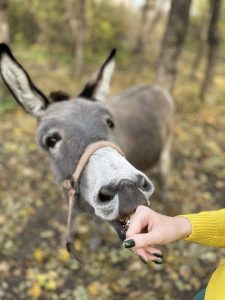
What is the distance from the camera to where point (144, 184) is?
2201mm

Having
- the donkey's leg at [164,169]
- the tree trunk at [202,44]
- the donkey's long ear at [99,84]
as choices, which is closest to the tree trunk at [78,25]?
the tree trunk at [202,44]

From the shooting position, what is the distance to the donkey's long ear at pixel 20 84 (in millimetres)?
3115

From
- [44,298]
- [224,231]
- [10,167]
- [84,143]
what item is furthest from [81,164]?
[10,167]

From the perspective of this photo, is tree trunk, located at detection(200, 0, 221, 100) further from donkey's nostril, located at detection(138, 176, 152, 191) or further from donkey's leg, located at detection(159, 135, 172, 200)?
donkey's nostril, located at detection(138, 176, 152, 191)

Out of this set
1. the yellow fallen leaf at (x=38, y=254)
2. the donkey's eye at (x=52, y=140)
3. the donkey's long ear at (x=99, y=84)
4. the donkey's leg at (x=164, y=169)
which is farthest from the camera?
the donkey's leg at (x=164, y=169)

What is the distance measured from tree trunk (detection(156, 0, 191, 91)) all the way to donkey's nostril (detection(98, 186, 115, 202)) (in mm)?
4807

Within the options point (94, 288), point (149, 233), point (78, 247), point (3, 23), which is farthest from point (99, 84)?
point (3, 23)

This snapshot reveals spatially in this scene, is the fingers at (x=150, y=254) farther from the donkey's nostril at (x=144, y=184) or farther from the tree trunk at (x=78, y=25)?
the tree trunk at (x=78, y=25)

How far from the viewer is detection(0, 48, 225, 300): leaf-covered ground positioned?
14.5ft

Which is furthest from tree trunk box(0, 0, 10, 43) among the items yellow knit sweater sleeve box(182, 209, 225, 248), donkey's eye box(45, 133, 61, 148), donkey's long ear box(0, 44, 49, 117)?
yellow knit sweater sleeve box(182, 209, 225, 248)

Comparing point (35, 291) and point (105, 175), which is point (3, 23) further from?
point (105, 175)

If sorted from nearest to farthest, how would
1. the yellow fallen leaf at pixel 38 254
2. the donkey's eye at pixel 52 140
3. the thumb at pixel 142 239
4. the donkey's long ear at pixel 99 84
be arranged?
the thumb at pixel 142 239 → the donkey's eye at pixel 52 140 → the donkey's long ear at pixel 99 84 → the yellow fallen leaf at pixel 38 254

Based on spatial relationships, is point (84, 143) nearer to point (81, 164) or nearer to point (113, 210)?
point (81, 164)

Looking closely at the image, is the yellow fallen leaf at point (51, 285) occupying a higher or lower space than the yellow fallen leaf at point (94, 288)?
higher
